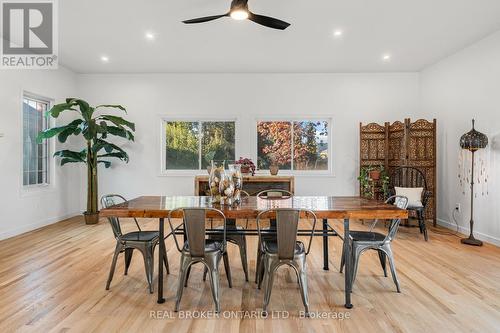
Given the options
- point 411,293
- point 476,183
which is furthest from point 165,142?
point 476,183

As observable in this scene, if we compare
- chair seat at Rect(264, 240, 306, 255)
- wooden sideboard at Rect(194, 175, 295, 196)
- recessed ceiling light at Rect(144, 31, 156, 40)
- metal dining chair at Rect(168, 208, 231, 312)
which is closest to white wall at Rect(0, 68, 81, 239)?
recessed ceiling light at Rect(144, 31, 156, 40)

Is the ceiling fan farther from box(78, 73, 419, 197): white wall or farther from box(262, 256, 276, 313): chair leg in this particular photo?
box(78, 73, 419, 197): white wall

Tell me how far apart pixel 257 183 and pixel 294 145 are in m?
1.30

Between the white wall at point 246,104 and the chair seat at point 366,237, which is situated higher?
the white wall at point 246,104

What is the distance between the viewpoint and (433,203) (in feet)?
17.1

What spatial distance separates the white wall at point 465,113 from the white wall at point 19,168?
7247 millimetres

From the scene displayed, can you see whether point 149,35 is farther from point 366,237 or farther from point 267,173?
point 366,237

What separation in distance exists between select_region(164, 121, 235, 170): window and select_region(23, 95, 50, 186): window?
7.28 feet

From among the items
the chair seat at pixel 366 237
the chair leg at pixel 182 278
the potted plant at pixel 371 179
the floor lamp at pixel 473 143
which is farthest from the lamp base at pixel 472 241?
the chair leg at pixel 182 278

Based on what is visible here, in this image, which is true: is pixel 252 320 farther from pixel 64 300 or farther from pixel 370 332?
pixel 64 300

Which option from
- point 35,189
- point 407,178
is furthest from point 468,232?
point 35,189

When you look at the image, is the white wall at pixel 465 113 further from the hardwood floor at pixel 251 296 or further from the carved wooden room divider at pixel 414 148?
the hardwood floor at pixel 251 296

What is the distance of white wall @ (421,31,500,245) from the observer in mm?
4297

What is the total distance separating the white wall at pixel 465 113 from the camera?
14.1ft
